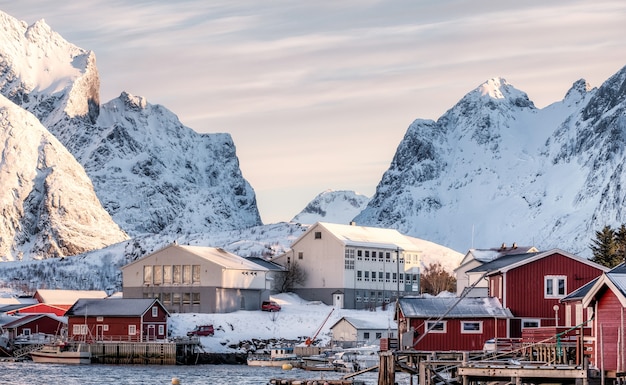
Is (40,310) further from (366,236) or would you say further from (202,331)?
(366,236)

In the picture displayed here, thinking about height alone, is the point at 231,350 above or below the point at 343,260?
below

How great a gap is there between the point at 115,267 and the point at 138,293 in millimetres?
66972

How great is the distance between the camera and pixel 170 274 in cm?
12688

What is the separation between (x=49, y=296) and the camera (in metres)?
153

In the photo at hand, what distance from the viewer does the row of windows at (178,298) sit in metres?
125

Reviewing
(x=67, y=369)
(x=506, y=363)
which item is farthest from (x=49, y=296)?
(x=506, y=363)

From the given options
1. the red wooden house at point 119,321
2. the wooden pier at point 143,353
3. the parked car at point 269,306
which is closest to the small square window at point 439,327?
the wooden pier at point 143,353

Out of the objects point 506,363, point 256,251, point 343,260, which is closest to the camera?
point 506,363

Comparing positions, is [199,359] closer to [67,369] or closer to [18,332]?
[67,369]

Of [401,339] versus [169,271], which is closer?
[401,339]

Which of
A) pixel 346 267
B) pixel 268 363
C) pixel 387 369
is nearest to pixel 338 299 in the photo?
pixel 346 267

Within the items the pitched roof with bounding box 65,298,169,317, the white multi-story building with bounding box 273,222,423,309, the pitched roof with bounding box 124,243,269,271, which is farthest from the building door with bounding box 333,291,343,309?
the pitched roof with bounding box 65,298,169,317

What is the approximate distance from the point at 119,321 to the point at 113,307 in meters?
1.53

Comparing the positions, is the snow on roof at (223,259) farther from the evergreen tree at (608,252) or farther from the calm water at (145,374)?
the evergreen tree at (608,252)
